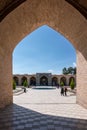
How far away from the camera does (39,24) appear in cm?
1140

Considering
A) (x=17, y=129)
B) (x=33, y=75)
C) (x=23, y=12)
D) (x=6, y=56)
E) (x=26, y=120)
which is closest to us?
(x=17, y=129)

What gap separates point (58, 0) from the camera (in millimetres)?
8273

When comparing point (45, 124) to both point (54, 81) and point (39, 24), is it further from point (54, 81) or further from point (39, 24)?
point (54, 81)

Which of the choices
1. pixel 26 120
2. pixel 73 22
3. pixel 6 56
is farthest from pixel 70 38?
pixel 26 120

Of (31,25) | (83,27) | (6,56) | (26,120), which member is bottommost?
(26,120)

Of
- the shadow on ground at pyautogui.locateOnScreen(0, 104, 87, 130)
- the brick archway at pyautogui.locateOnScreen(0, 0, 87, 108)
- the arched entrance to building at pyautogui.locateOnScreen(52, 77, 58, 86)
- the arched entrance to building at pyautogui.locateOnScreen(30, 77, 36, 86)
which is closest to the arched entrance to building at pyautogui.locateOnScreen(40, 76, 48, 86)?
the arched entrance to building at pyautogui.locateOnScreen(52, 77, 58, 86)

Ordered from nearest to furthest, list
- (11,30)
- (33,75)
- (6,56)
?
(11,30)
(6,56)
(33,75)

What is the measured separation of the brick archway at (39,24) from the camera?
8.60m

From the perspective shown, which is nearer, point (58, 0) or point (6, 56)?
point (58, 0)

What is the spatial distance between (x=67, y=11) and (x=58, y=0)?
2.49ft

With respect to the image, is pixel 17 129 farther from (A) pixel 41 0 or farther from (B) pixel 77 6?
(A) pixel 41 0

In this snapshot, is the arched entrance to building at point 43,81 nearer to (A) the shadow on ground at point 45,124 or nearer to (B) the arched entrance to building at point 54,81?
(B) the arched entrance to building at point 54,81

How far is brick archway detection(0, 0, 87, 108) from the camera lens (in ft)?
28.2

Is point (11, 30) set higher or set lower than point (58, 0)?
lower
